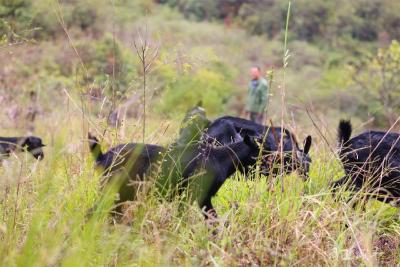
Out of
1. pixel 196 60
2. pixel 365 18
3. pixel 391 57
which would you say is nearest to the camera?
pixel 196 60

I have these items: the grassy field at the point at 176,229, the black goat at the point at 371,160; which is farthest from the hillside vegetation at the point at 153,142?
the black goat at the point at 371,160

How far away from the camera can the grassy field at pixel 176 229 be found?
2275mm

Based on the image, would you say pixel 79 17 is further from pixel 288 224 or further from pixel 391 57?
pixel 288 224

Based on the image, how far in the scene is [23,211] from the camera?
3.00 metres

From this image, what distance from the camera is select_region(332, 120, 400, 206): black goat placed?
393 centimetres

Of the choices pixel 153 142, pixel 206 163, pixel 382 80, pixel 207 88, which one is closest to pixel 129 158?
pixel 206 163

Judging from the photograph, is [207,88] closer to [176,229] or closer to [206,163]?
[206,163]

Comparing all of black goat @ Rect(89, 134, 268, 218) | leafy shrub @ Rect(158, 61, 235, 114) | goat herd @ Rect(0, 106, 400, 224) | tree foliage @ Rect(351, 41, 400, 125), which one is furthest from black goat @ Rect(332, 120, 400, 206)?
tree foliage @ Rect(351, 41, 400, 125)

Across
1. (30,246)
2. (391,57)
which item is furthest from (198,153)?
(391,57)

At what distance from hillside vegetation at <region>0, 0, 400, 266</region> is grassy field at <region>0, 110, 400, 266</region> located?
10 millimetres

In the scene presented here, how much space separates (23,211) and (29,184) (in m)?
0.56

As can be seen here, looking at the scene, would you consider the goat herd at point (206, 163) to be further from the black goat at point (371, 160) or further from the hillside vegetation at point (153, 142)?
the hillside vegetation at point (153, 142)

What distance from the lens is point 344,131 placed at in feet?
14.8

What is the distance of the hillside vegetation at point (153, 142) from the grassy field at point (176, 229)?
10 mm
